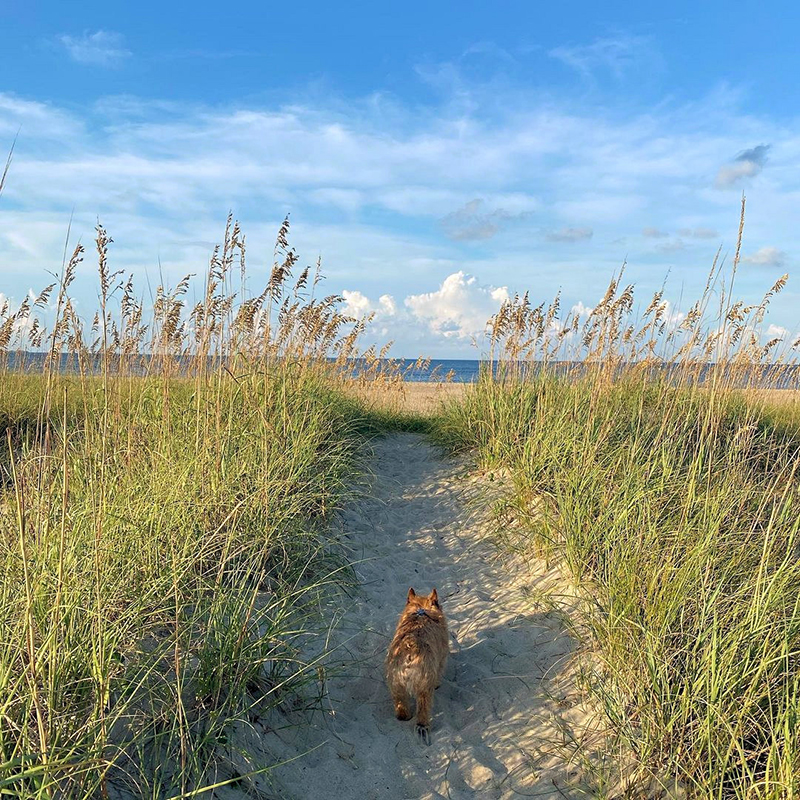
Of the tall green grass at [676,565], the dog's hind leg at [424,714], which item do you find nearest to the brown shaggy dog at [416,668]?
the dog's hind leg at [424,714]

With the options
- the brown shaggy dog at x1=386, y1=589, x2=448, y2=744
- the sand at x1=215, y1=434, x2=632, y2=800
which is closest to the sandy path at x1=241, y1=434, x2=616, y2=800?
the sand at x1=215, y1=434, x2=632, y2=800

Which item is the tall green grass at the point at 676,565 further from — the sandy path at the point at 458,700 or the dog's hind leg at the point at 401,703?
the dog's hind leg at the point at 401,703

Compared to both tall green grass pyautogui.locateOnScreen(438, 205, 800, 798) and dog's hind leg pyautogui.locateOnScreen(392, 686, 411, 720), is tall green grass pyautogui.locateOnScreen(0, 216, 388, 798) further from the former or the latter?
tall green grass pyautogui.locateOnScreen(438, 205, 800, 798)

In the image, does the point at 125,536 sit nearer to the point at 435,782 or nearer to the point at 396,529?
the point at 435,782

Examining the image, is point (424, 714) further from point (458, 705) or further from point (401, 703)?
point (458, 705)

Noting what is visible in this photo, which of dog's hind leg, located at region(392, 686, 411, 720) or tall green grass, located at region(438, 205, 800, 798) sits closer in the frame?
tall green grass, located at region(438, 205, 800, 798)

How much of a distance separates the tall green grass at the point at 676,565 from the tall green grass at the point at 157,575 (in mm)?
1505

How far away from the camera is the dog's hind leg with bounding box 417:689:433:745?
285cm

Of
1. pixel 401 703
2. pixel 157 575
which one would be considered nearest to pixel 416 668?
pixel 401 703

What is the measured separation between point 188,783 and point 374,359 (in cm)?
709

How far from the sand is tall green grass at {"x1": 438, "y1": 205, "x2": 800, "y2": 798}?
0.79ft

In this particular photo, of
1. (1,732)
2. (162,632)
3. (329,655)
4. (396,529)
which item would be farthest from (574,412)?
(1,732)

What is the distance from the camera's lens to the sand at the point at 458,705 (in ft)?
8.57

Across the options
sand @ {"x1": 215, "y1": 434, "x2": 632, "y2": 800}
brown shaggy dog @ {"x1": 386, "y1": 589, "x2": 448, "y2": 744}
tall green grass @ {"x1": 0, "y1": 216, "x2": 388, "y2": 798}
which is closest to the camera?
tall green grass @ {"x1": 0, "y1": 216, "x2": 388, "y2": 798}
